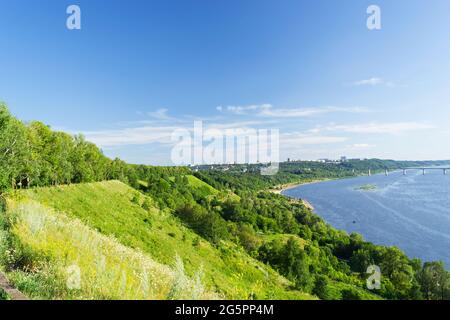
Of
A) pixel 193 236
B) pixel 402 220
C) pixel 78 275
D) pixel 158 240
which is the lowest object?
pixel 402 220

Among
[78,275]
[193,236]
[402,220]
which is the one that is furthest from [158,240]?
[402,220]

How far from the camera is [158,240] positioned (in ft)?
100

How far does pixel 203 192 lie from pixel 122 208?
8935 cm

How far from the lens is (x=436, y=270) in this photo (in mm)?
55438

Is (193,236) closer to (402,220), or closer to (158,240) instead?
(158,240)

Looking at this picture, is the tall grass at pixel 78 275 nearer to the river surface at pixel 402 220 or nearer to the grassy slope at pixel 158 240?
the grassy slope at pixel 158 240

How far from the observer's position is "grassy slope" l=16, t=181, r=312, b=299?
24812mm

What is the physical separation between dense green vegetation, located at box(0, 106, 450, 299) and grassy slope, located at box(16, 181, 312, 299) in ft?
0.58

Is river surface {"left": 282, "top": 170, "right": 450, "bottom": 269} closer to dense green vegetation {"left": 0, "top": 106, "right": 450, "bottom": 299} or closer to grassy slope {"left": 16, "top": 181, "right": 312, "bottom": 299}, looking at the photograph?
dense green vegetation {"left": 0, "top": 106, "right": 450, "bottom": 299}

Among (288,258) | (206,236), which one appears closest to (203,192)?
(288,258)

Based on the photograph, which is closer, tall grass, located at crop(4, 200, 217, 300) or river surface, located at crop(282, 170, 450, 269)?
tall grass, located at crop(4, 200, 217, 300)

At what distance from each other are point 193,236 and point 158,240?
13555mm

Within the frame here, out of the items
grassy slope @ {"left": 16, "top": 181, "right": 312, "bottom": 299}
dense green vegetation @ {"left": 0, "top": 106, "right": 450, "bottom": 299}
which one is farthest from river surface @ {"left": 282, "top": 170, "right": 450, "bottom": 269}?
grassy slope @ {"left": 16, "top": 181, "right": 312, "bottom": 299}
